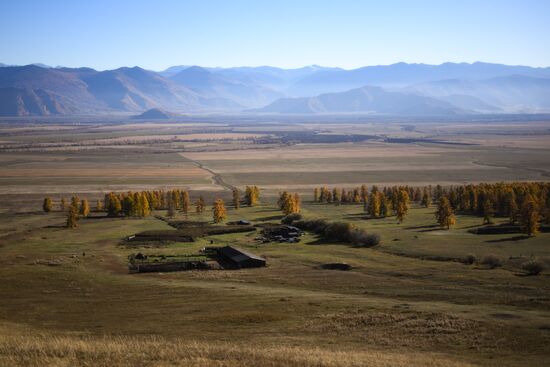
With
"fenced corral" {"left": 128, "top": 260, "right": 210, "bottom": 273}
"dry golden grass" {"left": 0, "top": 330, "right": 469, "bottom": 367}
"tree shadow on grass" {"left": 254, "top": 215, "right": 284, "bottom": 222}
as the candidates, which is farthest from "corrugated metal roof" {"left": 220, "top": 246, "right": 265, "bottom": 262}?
"tree shadow on grass" {"left": 254, "top": 215, "right": 284, "bottom": 222}

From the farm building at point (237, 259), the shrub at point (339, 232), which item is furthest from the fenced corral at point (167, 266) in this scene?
the shrub at point (339, 232)

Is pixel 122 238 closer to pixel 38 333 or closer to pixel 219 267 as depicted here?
pixel 219 267

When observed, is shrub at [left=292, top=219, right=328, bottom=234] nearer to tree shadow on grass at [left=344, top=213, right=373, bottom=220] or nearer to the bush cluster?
the bush cluster

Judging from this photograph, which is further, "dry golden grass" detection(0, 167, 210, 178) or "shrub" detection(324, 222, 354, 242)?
"dry golden grass" detection(0, 167, 210, 178)

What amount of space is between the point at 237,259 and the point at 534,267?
26.7m

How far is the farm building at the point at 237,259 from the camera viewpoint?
5566cm

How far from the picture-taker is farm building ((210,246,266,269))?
55656 mm

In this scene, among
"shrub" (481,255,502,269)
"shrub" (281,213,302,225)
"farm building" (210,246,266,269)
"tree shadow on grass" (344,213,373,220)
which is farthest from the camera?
"tree shadow on grass" (344,213,373,220)

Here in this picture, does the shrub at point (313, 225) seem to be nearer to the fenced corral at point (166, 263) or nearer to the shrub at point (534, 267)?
the fenced corral at point (166, 263)

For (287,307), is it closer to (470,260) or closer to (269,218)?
(470,260)

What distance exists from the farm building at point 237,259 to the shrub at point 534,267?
23514 millimetres

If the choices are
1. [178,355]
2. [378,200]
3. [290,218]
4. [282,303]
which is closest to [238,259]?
[282,303]

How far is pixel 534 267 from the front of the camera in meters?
49.0

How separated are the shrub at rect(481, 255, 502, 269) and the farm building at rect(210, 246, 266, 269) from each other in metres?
20.8
